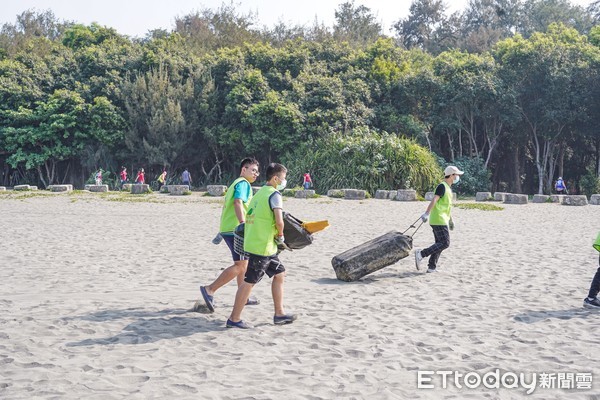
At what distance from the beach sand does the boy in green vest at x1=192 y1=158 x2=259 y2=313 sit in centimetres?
28

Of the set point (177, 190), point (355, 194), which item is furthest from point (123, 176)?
point (355, 194)

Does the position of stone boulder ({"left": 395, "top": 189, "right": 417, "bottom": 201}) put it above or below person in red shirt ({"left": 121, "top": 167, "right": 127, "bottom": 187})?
below

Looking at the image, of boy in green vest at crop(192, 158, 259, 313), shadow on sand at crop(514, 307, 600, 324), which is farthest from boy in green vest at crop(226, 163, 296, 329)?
shadow on sand at crop(514, 307, 600, 324)

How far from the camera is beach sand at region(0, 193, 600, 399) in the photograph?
471 cm

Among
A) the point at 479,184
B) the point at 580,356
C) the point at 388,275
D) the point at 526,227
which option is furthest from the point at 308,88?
the point at 580,356

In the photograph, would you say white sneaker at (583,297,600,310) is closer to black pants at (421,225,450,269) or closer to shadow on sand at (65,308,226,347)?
black pants at (421,225,450,269)

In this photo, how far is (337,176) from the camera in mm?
29766

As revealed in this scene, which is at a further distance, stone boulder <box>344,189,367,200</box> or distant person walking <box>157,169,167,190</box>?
distant person walking <box>157,169,167,190</box>

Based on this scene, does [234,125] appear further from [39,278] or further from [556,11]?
[556,11]

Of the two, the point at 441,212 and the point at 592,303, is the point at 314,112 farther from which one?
the point at 592,303

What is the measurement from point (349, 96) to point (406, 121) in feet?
11.8

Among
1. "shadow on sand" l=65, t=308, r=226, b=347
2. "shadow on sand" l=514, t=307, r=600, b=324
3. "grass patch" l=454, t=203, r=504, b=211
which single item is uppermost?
"grass patch" l=454, t=203, r=504, b=211

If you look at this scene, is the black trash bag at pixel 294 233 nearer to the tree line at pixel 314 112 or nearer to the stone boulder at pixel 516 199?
the stone boulder at pixel 516 199

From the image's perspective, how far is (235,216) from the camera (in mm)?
6973
